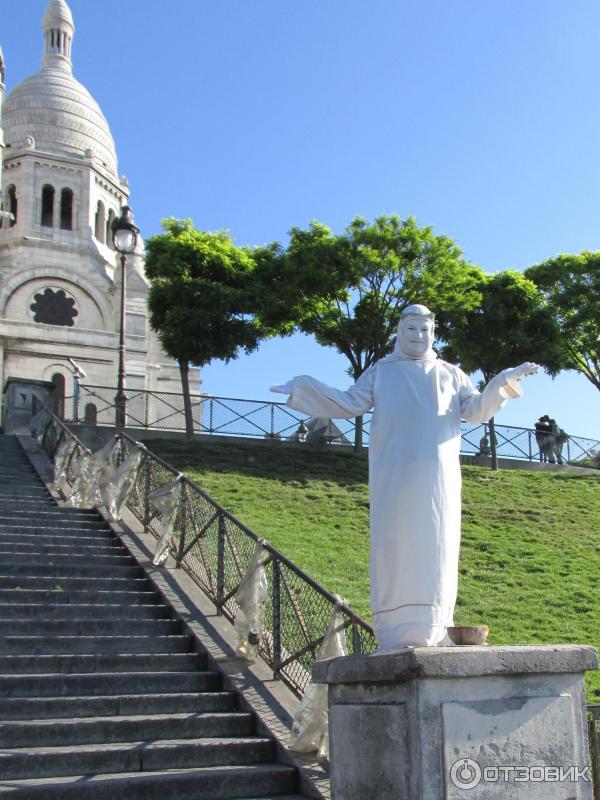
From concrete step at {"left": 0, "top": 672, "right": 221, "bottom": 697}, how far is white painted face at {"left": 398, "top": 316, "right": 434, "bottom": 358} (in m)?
4.29

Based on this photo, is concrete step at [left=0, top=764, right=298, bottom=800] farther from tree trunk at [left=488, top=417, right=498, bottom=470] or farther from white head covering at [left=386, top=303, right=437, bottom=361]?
tree trunk at [left=488, top=417, right=498, bottom=470]

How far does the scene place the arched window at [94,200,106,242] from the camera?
2152 inches

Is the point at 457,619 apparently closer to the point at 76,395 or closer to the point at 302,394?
the point at 302,394

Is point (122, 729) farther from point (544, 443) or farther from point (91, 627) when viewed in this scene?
point (544, 443)

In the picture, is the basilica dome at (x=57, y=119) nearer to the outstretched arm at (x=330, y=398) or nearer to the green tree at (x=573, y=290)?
the green tree at (x=573, y=290)

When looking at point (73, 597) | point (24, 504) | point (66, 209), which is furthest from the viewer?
point (66, 209)

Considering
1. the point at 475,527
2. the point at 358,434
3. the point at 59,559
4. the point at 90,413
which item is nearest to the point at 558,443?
the point at 358,434

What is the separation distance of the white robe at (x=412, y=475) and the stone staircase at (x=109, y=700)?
264 centimetres

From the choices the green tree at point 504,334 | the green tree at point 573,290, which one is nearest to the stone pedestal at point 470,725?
the green tree at point 504,334

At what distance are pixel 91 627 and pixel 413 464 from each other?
5203 millimetres

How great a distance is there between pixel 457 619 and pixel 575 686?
875 cm

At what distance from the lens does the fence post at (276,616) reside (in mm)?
8762

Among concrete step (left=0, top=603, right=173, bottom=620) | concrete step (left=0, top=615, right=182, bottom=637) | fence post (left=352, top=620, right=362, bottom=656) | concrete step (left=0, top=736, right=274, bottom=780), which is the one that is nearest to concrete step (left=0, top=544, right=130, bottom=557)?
concrete step (left=0, top=603, right=173, bottom=620)

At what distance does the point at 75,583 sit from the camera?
412 inches
